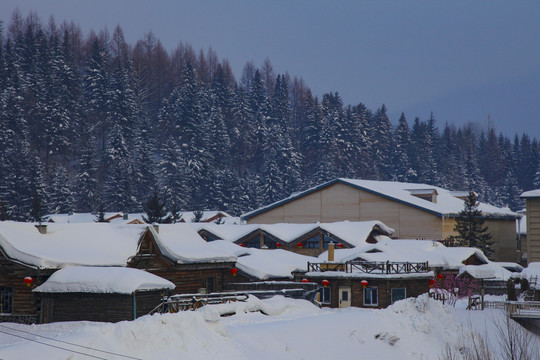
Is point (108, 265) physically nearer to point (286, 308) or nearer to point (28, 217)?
point (286, 308)

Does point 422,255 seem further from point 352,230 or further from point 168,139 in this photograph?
point 168,139

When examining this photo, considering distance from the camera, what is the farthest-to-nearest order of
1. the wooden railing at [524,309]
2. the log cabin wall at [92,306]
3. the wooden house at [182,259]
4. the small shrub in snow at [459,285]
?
the small shrub in snow at [459,285], the wooden house at [182,259], the wooden railing at [524,309], the log cabin wall at [92,306]

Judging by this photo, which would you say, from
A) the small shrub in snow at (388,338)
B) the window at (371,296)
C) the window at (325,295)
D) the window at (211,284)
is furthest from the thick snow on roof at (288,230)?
the small shrub in snow at (388,338)

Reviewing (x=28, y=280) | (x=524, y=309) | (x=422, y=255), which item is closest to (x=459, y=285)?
(x=422, y=255)

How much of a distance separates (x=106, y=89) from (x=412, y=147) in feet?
218

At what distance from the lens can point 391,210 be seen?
70125 mm

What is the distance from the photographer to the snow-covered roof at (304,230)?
196 ft

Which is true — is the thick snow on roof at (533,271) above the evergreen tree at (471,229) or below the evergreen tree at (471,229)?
below

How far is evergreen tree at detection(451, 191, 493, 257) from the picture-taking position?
68.8m

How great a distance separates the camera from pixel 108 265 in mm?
35625

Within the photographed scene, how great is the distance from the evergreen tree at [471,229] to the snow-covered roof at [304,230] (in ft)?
28.5

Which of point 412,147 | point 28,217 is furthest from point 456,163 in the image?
point 28,217

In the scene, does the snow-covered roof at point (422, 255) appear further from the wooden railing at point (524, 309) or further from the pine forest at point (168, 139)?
the pine forest at point (168, 139)

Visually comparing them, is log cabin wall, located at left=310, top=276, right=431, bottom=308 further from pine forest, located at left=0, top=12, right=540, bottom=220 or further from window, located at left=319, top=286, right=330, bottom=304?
pine forest, located at left=0, top=12, right=540, bottom=220
